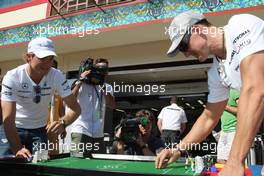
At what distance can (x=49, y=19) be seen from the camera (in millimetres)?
8172

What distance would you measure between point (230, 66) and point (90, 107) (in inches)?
92.7

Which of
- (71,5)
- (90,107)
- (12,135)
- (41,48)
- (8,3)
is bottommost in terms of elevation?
(12,135)

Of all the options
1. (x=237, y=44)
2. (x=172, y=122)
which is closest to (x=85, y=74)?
(x=237, y=44)

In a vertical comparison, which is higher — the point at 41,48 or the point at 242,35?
the point at 41,48

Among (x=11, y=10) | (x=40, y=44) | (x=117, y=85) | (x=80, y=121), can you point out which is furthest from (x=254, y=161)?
(x=11, y=10)

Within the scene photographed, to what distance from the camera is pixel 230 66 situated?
1.73m

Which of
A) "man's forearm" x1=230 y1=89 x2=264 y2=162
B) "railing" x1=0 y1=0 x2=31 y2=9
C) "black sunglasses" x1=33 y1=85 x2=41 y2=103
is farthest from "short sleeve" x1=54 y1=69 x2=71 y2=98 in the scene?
"railing" x1=0 y1=0 x2=31 y2=9

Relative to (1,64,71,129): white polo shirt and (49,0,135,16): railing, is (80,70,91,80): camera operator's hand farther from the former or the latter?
(49,0,135,16): railing

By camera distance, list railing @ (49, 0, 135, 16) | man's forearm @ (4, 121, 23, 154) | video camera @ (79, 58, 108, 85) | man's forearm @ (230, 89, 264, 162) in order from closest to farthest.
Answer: man's forearm @ (230, 89, 264, 162) < man's forearm @ (4, 121, 23, 154) < video camera @ (79, 58, 108, 85) < railing @ (49, 0, 135, 16)

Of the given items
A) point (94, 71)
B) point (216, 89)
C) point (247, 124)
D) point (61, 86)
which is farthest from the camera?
point (94, 71)

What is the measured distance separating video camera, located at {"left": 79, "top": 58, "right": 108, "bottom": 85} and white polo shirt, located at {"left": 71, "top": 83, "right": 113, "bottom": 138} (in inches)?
3.5

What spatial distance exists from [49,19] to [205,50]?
6.97m

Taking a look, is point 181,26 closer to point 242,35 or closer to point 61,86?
point 242,35

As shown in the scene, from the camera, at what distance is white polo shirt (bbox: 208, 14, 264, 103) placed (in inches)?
57.7
